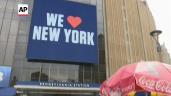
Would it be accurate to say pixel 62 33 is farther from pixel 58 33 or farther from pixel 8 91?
pixel 8 91

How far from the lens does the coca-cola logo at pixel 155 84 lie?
5.32 m

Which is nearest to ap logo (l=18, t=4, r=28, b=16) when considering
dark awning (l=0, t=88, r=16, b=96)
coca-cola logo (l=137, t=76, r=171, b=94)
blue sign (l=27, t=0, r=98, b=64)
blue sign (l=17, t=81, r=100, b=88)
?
blue sign (l=27, t=0, r=98, b=64)

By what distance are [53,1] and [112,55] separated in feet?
25.2

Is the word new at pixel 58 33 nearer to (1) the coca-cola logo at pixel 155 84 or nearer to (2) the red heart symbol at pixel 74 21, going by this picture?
(2) the red heart symbol at pixel 74 21

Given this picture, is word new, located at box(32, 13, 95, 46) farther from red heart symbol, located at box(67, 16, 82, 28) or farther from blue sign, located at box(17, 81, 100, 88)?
blue sign, located at box(17, 81, 100, 88)

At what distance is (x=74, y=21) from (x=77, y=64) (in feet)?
13.7

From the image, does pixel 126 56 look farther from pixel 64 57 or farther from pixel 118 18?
pixel 64 57

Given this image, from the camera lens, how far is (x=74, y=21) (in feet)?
90.2

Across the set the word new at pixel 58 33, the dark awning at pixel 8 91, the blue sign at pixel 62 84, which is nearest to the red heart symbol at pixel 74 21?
the word new at pixel 58 33

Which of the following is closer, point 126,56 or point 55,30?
point 55,30

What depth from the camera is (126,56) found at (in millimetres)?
29125

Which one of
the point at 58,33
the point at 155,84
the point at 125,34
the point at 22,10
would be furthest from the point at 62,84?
the point at 155,84

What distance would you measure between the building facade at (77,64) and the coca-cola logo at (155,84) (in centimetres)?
1851

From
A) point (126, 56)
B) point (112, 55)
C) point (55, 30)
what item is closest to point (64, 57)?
point (55, 30)
